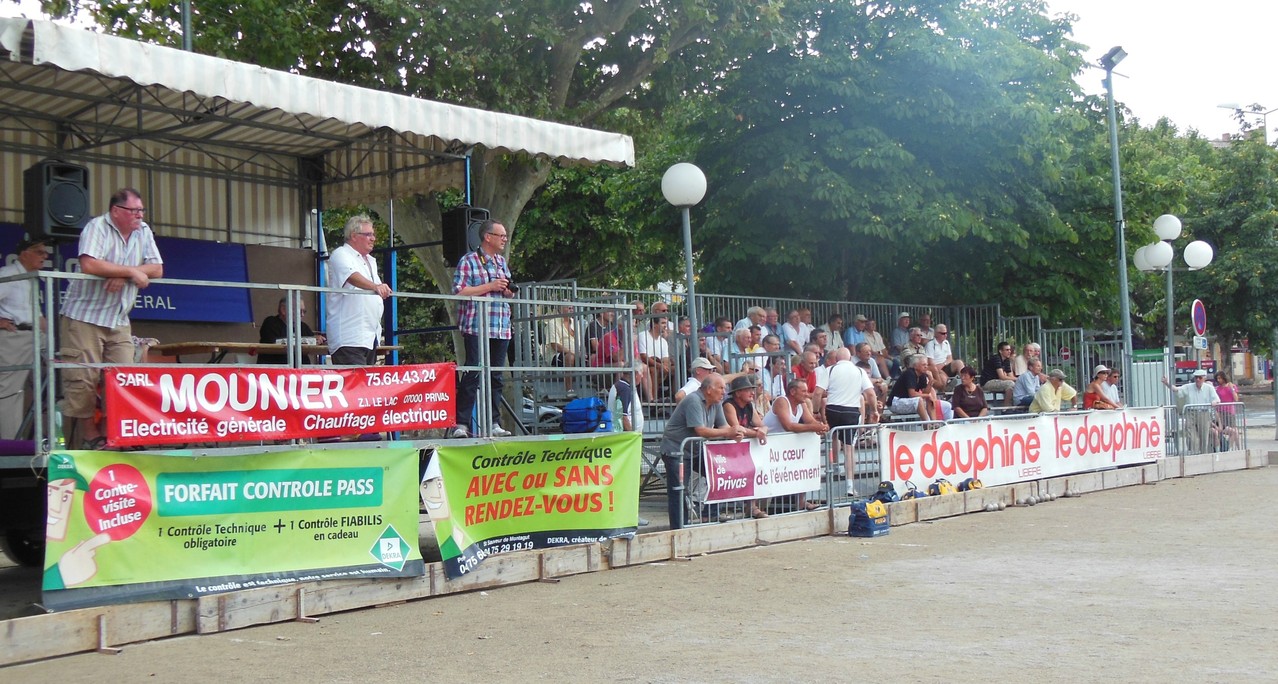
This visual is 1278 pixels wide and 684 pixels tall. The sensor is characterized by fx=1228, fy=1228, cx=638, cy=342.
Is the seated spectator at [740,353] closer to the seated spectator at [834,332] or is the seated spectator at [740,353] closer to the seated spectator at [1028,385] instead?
the seated spectator at [834,332]

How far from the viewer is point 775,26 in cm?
2066

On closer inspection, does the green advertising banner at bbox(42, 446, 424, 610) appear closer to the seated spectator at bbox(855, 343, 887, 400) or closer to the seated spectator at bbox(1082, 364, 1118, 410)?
the seated spectator at bbox(855, 343, 887, 400)

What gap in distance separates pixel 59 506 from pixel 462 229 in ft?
18.7

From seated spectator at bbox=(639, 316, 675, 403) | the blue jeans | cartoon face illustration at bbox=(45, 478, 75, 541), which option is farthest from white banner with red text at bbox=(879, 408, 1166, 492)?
cartoon face illustration at bbox=(45, 478, 75, 541)

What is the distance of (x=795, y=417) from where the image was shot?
45.9 feet

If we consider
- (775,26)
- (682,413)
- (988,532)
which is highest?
(775,26)

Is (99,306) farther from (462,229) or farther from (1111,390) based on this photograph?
(1111,390)

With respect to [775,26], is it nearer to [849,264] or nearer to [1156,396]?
[849,264]

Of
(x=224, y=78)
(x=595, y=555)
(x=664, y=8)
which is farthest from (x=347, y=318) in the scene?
(x=664, y=8)

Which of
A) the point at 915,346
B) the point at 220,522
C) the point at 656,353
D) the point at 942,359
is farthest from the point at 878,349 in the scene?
the point at 220,522

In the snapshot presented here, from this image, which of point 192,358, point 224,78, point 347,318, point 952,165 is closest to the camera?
point 224,78

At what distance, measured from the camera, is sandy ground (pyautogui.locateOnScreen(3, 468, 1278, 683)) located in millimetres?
6953

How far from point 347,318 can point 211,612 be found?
262 cm

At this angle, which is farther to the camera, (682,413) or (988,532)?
(988,532)
